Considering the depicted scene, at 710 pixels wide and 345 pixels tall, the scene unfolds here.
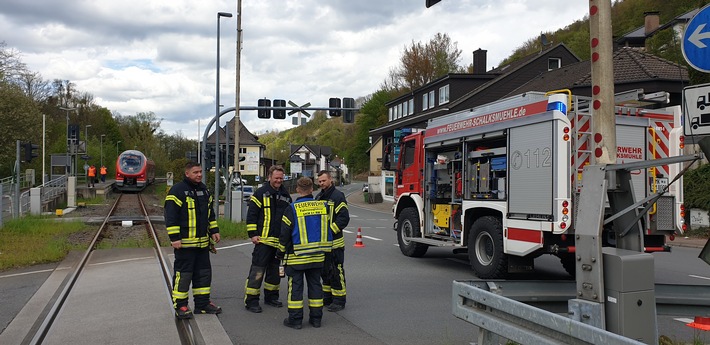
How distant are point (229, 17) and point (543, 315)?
22.2 meters

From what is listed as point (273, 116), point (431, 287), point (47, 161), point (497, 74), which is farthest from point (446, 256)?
point (47, 161)

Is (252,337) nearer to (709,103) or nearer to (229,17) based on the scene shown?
(709,103)

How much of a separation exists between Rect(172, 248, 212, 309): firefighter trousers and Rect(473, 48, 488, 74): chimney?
148 ft

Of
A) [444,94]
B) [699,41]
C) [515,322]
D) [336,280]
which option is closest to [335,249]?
[336,280]

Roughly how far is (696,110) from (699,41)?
558 mm

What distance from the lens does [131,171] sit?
47.1 metres

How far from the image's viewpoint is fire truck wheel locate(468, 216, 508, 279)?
9.61 m

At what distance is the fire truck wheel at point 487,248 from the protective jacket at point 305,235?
380cm

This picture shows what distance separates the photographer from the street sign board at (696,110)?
4.27 metres

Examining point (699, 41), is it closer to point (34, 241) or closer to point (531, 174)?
point (531, 174)

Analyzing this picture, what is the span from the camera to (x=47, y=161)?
166ft

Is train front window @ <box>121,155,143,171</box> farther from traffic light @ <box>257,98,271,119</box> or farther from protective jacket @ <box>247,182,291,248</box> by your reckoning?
protective jacket @ <box>247,182,291,248</box>

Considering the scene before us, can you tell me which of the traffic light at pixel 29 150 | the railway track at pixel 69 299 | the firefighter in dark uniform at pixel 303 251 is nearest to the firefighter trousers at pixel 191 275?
the railway track at pixel 69 299

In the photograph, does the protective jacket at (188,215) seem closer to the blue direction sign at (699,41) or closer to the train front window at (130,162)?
the blue direction sign at (699,41)
